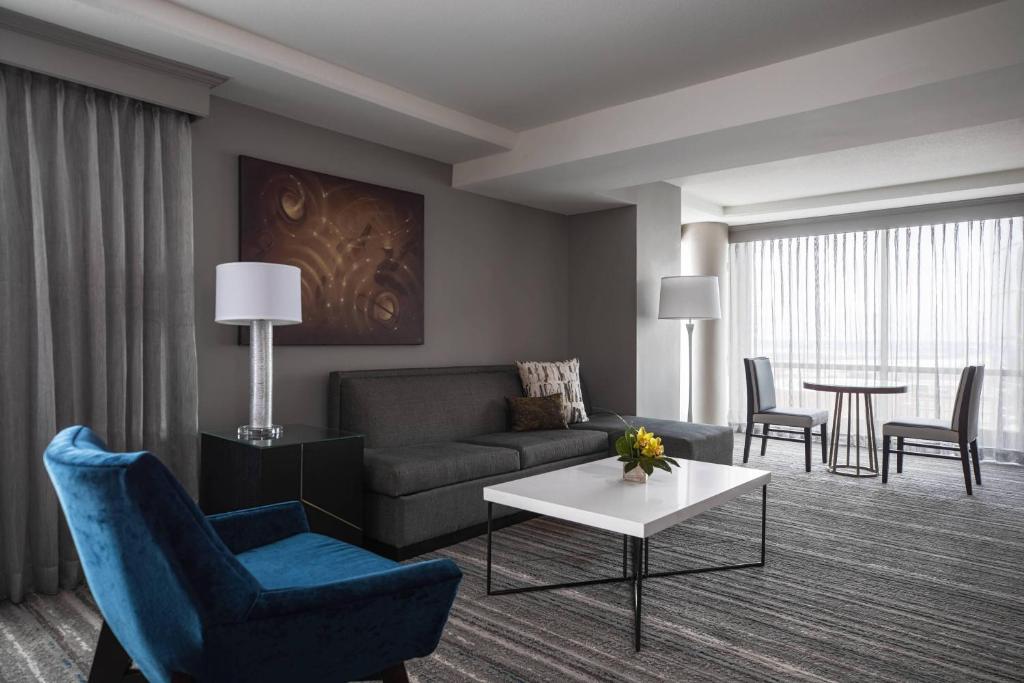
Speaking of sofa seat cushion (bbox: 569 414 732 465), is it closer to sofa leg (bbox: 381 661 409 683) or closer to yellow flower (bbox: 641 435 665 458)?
yellow flower (bbox: 641 435 665 458)

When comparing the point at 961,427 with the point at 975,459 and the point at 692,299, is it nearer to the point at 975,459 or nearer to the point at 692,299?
the point at 975,459

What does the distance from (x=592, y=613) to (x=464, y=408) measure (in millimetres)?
2065

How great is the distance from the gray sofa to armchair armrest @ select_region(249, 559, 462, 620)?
1.65 metres

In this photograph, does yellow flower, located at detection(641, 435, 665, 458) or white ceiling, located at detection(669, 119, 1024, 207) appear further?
white ceiling, located at detection(669, 119, 1024, 207)

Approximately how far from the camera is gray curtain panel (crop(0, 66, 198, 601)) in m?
2.76

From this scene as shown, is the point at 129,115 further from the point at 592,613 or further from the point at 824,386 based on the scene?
the point at 824,386


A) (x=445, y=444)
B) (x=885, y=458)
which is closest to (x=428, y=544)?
(x=445, y=444)

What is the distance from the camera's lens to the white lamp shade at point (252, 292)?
3051 millimetres

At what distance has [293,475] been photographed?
2973 mm

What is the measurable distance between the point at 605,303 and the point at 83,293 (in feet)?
12.7

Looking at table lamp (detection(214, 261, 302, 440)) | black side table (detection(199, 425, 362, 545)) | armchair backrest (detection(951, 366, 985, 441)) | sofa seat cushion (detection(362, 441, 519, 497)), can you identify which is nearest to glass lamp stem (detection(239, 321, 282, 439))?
table lamp (detection(214, 261, 302, 440))

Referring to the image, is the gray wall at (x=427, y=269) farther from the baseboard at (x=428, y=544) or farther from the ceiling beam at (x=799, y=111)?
the baseboard at (x=428, y=544)

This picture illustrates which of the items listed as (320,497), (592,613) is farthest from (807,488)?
(320,497)

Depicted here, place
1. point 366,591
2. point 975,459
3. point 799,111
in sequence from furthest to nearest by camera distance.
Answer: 1. point 975,459
2. point 799,111
3. point 366,591
